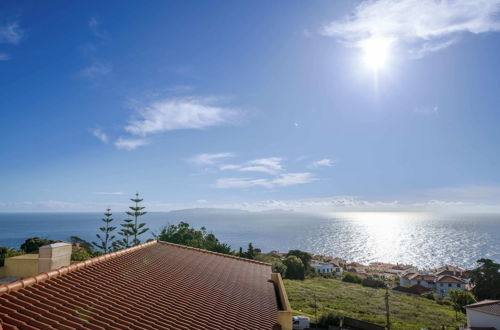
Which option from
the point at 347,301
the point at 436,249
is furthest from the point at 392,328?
the point at 436,249

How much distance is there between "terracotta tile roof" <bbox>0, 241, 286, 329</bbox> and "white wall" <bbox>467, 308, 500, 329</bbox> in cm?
2327

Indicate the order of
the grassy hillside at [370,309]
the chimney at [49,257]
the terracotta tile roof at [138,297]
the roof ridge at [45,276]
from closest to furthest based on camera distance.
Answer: the terracotta tile roof at [138,297]
the roof ridge at [45,276]
the chimney at [49,257]
the grassy hillside at [370,309]

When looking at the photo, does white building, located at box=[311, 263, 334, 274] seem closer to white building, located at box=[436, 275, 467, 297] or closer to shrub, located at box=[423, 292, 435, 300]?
white building, located at box=[436, 275, 467, 297]

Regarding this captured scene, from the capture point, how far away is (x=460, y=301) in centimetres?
4162

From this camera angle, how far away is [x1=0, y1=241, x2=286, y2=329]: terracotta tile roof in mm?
3889

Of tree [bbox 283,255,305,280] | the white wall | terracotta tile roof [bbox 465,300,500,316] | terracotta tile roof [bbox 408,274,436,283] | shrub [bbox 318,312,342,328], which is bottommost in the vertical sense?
terracotta tile roof [bbox 408,274,436,283]

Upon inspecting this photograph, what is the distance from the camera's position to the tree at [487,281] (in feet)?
156

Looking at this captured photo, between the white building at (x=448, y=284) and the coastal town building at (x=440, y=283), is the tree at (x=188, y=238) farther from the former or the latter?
the white building at (x=448, y=284)

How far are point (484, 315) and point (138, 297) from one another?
92.5ft

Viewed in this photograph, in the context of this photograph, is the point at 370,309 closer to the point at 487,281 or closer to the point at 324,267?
the point at 487,281

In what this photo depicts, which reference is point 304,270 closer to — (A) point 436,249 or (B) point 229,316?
(B) point 229,316

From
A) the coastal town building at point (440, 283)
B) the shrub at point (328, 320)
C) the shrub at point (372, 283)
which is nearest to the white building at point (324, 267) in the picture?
the coastal town building at point (440, 283)

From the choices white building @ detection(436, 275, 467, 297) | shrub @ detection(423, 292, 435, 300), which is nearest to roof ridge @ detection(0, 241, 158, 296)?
shrub @ detection(423, 292, 435, 300)

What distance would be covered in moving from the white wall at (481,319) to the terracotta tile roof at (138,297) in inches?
916
